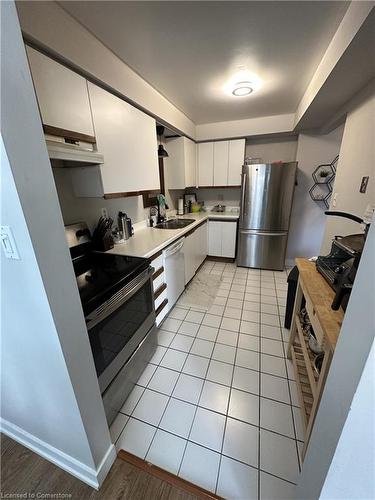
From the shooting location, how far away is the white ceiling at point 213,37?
1160mm

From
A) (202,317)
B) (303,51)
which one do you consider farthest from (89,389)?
(303,51)

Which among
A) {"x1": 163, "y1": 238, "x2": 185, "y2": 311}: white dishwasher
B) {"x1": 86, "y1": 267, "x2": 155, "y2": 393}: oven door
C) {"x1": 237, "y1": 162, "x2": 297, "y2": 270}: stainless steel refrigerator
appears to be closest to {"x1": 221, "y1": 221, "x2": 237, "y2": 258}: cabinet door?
{"x1": 237, "y1": 162, "x2": 297, "y2": 270}: stainless steel refrigerator

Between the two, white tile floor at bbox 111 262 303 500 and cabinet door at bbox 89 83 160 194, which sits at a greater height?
cabinet door at bbox 89 83 160 194

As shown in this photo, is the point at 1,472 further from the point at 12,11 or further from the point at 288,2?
the point at 288,2

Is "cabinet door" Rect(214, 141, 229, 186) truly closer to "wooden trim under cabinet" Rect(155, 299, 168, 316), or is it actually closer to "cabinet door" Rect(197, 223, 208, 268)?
"cabinet door" Rect(197, 223, 208, 268)

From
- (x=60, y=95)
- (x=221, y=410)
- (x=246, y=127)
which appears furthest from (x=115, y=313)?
(x=246, y=127)

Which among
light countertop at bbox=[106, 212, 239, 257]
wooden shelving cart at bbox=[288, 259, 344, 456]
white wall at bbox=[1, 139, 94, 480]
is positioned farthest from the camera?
light countertop at bbox=[106, 212, 239, 257]

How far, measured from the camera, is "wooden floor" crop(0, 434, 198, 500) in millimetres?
950

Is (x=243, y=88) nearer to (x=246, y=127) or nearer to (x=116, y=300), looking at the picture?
(x=246, y=127)

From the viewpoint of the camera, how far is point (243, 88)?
2084 mm

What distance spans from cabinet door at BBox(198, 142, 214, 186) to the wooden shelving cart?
8.24ft

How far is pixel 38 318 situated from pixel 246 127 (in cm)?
357

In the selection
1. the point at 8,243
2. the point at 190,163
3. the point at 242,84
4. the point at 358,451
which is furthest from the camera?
the point at 190,163

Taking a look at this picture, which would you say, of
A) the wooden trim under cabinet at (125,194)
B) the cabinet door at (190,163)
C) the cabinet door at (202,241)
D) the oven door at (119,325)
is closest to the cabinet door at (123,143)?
the wooden trim under cabinet at (125,194)
